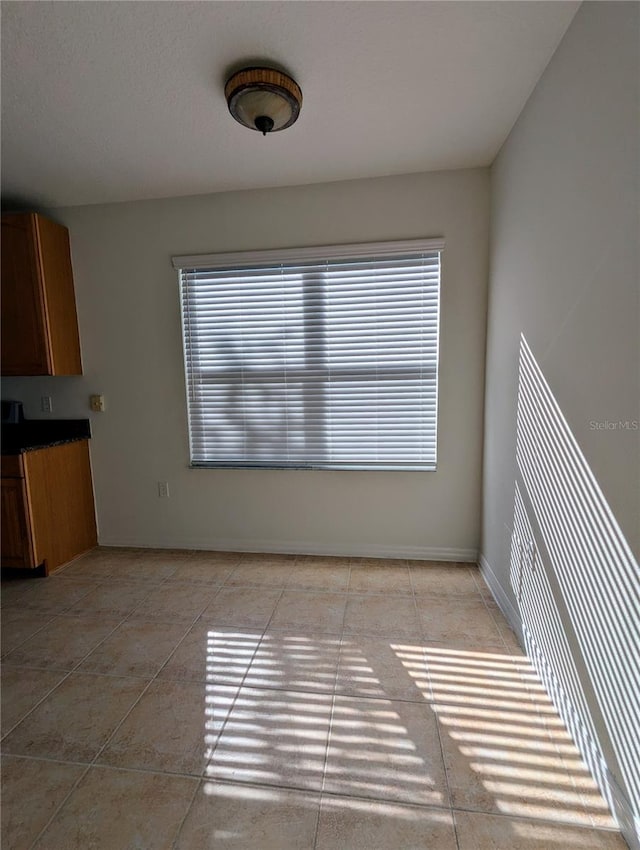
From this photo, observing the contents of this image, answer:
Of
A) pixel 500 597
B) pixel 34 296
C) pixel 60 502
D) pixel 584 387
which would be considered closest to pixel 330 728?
pixel 500 597

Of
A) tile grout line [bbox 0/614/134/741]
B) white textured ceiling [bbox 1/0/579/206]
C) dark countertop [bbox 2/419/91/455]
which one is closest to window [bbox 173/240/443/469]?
white textured ceiling [bbox 1/0/579/206]

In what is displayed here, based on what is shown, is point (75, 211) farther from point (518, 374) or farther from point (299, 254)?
point (518, 374)

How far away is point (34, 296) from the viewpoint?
8.15ft

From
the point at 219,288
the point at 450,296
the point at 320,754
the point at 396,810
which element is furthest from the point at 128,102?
the point at 396,810

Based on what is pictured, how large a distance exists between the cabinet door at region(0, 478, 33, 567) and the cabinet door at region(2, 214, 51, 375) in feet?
2.64

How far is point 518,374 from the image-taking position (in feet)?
5.97

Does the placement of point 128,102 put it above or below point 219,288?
above

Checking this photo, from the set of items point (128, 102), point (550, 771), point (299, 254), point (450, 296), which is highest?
point (128, 102)

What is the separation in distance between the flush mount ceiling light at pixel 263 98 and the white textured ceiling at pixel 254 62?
5cm

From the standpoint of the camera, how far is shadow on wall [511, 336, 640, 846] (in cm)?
101

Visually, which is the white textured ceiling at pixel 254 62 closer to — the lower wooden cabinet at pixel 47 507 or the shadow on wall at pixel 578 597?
the shadow on wall at pixel 578 597

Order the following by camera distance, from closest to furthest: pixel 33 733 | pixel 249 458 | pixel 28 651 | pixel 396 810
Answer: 1. pixel 396 810
2. pixel 33 733
3. pixel 28 651
4. pixel 249 458

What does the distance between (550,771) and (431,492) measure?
1.50 meters

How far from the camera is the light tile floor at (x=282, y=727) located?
1.05 m
